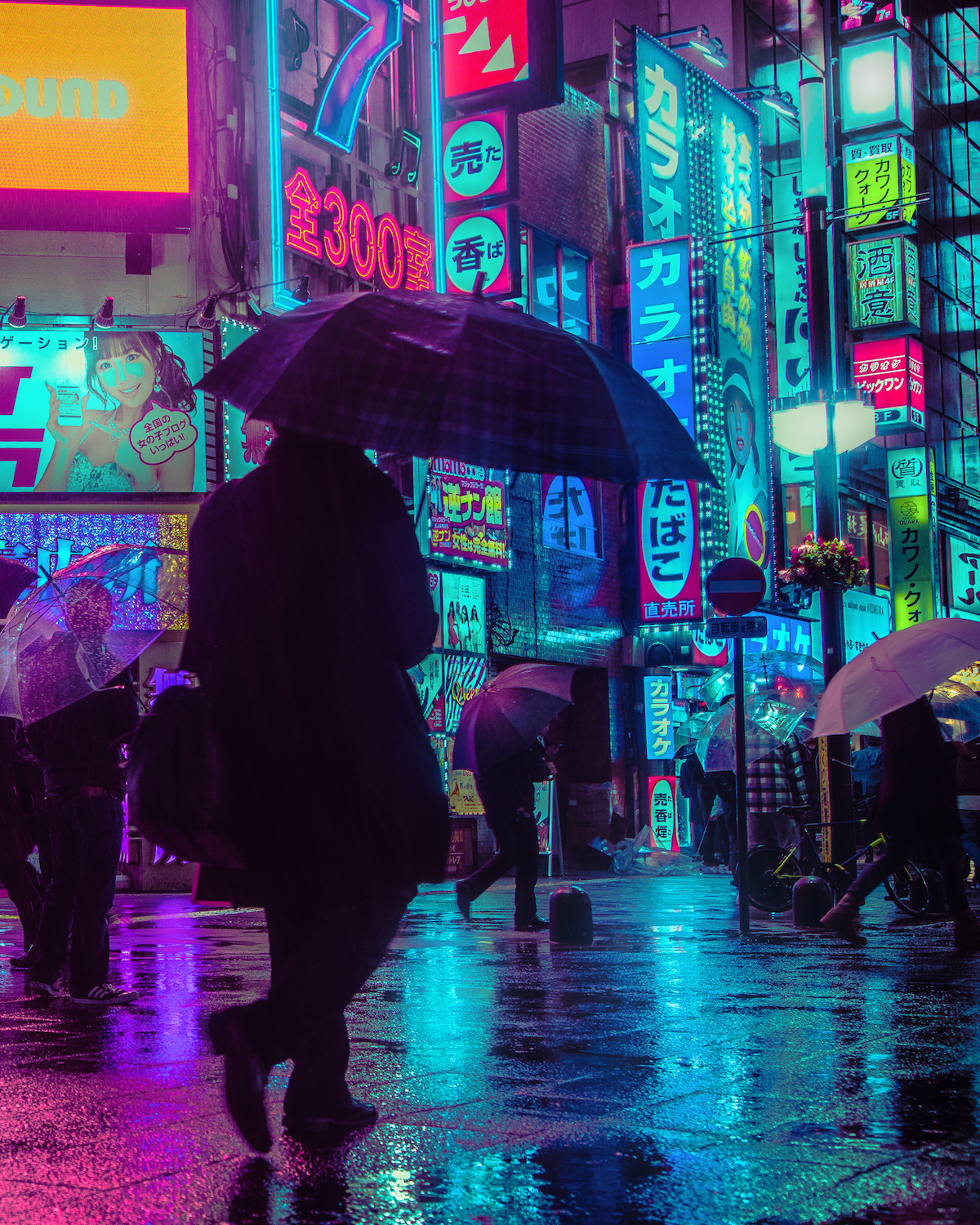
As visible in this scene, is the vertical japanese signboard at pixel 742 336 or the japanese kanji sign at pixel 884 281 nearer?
the vertical japanese signboard at pixel 742 336

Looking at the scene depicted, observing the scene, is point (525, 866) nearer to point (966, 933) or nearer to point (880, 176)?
point (966, 933)

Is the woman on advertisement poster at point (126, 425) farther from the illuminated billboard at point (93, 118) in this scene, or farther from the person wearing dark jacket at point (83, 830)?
the person wearing dark jacket at point (83, 830)

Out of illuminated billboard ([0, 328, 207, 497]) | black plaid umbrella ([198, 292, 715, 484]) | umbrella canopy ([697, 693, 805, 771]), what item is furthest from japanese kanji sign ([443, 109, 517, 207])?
black plaid umbrella ([198, 292, 715, 484])

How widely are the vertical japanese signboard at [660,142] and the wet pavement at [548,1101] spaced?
1986 cm

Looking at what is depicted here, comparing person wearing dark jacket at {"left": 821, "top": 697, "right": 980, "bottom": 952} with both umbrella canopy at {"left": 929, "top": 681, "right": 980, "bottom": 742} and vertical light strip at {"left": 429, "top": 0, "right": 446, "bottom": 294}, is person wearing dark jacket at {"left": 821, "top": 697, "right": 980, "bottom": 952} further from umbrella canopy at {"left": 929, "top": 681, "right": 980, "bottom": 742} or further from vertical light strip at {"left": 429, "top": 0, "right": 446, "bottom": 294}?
vertical light strip at {"left": 429, "top": 0, "right": 446, "bottom": 294}

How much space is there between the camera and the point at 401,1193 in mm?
3465

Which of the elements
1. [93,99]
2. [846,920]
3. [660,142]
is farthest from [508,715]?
[660,142]

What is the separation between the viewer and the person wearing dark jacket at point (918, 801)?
10094 mm

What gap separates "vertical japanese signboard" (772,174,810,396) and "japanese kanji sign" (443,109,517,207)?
38.6 feet

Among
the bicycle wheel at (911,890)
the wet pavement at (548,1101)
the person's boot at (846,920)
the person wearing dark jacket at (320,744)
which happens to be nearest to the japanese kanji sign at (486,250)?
the bicycle wheel at (911,890)

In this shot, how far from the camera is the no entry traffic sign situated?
38.4ft

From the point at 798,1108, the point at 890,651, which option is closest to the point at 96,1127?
the point at 798,1108

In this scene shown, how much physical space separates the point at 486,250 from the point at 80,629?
14.9 m

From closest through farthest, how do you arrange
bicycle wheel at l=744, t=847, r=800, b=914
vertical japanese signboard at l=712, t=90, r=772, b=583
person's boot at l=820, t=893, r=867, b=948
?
1. person's boot at l=820, t=893, r=867, b=948
2. bicycle wheel at l=744, t=847, r=800, b=914
3. vertical japanese signboard at l=712, t=90, r=772, b=583
